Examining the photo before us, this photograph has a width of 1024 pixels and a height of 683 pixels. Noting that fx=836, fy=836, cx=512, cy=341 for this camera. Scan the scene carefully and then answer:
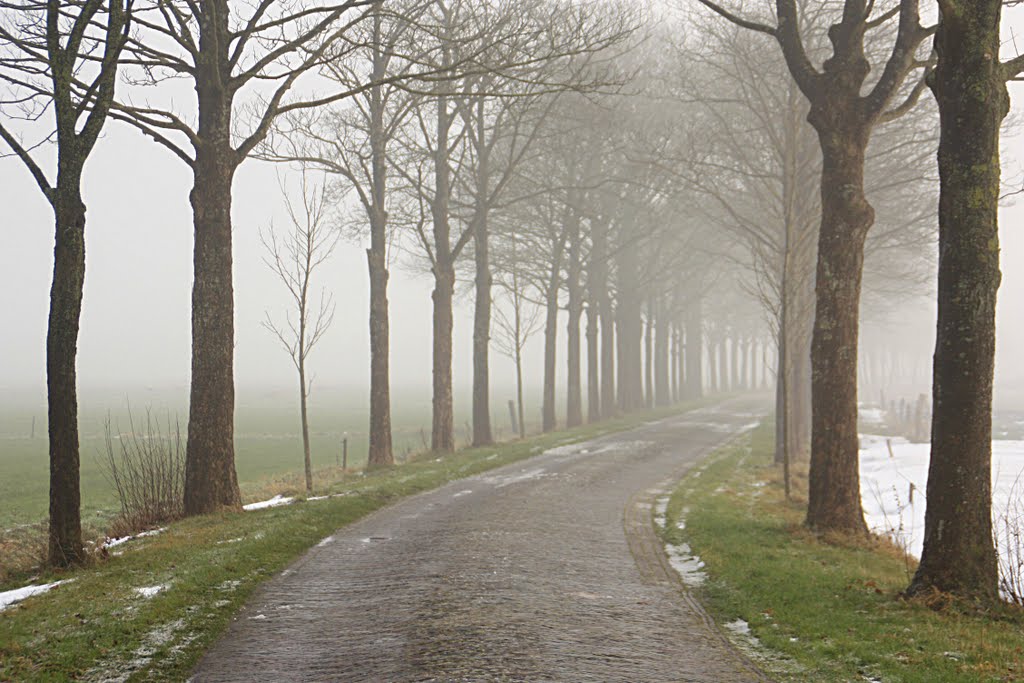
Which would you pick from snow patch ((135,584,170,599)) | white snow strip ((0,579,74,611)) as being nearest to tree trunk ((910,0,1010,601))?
snow patch ((135,584,170,599))

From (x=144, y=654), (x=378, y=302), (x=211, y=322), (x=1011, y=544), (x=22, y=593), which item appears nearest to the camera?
(x=144, y=654)

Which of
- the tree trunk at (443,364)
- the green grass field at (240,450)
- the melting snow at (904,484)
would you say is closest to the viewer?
the melting snow at (904,484)

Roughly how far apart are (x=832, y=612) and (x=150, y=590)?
272 inches

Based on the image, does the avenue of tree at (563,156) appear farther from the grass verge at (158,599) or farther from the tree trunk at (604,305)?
the tree trunk at (604,305)

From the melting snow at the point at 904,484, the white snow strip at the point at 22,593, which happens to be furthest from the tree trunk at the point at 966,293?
the white snow strip at the point at 22,593

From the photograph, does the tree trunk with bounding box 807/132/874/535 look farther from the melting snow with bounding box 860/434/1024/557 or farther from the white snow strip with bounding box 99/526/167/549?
the white snow strip with bounding box 99/526/167/549

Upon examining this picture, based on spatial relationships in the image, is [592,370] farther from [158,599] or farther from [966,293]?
[158,599]

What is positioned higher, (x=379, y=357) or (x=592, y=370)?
(x=379, y=357)

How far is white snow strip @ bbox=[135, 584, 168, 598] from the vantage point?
841 cm

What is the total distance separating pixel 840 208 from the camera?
12.2 meters

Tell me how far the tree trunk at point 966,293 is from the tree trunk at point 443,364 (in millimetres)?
18301

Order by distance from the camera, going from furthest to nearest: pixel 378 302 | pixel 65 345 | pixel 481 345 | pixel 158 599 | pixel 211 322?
pixel 481 345 → pixel 378 302 → pixel 211 322 → pixel 65 345 → pixel 158 599

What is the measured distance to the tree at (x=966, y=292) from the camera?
7.96 meters

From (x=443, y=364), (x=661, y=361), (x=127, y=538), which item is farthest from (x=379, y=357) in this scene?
(x=661, y=361)
